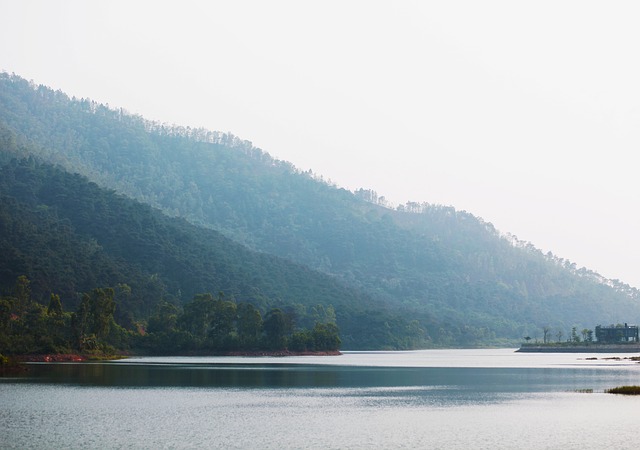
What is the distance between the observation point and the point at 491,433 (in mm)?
51656

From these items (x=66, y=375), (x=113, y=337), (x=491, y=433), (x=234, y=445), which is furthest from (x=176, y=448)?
(x=113, y=337)

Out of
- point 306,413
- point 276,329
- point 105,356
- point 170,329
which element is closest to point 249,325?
point 276,329

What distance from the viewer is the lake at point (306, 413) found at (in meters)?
48.1

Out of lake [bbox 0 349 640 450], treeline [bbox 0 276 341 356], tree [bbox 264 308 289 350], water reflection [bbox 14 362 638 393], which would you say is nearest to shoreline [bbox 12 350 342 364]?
treeline [bbox 0 276 341 356]

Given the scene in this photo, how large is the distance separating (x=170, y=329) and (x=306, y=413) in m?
112

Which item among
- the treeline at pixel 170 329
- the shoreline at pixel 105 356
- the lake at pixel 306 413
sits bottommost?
the lake at pixel 306 413

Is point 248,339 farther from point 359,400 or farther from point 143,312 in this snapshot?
point 359,400

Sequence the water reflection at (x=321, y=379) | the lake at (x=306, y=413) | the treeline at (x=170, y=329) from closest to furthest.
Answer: the lake at (x=306, y=413), the water reflection at (x=321, y=379), the treeline at (x=170, y=329)

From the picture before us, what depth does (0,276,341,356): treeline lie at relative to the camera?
447ft

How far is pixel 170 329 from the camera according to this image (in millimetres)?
169750

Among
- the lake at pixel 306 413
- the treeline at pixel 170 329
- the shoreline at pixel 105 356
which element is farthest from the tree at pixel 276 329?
the lake at pixel 306 413

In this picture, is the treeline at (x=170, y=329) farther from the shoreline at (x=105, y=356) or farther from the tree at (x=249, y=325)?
the shoreline at (x=105, y=356)

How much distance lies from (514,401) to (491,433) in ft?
68.5

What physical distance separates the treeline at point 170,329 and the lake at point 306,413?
124 feet
